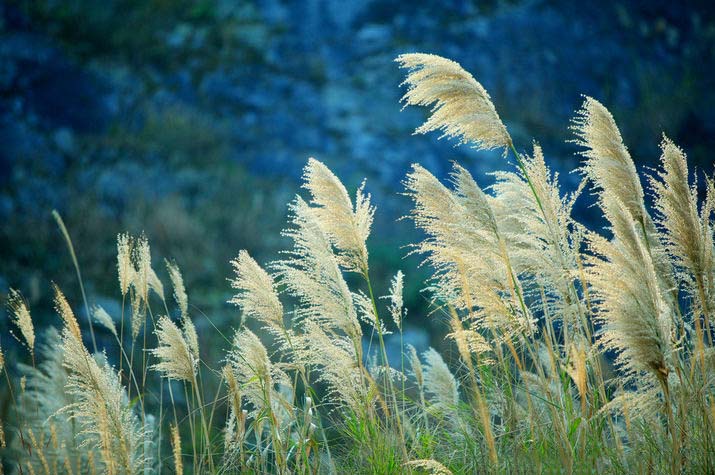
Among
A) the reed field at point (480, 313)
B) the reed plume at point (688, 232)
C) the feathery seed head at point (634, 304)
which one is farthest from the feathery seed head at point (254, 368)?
the reed plume at point (688, 232)

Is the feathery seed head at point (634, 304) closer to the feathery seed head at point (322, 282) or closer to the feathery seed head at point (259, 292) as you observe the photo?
the feathery seed head at point (322, 282)

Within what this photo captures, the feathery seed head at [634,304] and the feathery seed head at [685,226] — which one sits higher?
the feathery seed head at [685,226]

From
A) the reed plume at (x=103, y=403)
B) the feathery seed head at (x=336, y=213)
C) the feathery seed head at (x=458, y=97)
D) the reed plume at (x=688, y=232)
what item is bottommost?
the reed plume at (x=103, y=403)

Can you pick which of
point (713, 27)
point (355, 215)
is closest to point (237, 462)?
point (355, 215)

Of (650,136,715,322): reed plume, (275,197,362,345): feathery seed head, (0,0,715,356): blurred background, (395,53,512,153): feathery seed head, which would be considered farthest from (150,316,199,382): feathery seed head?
(0,0,715,356): blurred background

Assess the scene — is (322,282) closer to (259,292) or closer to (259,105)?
(259,292)

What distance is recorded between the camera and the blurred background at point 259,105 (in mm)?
11172

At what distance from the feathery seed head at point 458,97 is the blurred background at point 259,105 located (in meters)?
7.88

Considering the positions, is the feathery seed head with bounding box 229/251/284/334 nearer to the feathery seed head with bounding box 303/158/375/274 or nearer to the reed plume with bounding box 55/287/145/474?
the feathery seed head with bounding box 303/158/375/274

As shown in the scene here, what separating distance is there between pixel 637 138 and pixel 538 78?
198cm

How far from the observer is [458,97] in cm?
263

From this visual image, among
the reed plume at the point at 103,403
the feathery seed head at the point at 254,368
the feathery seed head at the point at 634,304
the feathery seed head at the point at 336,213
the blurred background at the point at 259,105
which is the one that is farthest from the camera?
the blurred background at the point at 259,105

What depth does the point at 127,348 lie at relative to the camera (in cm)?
1004

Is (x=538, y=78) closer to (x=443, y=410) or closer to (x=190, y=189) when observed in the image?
(x=190, y=189)
